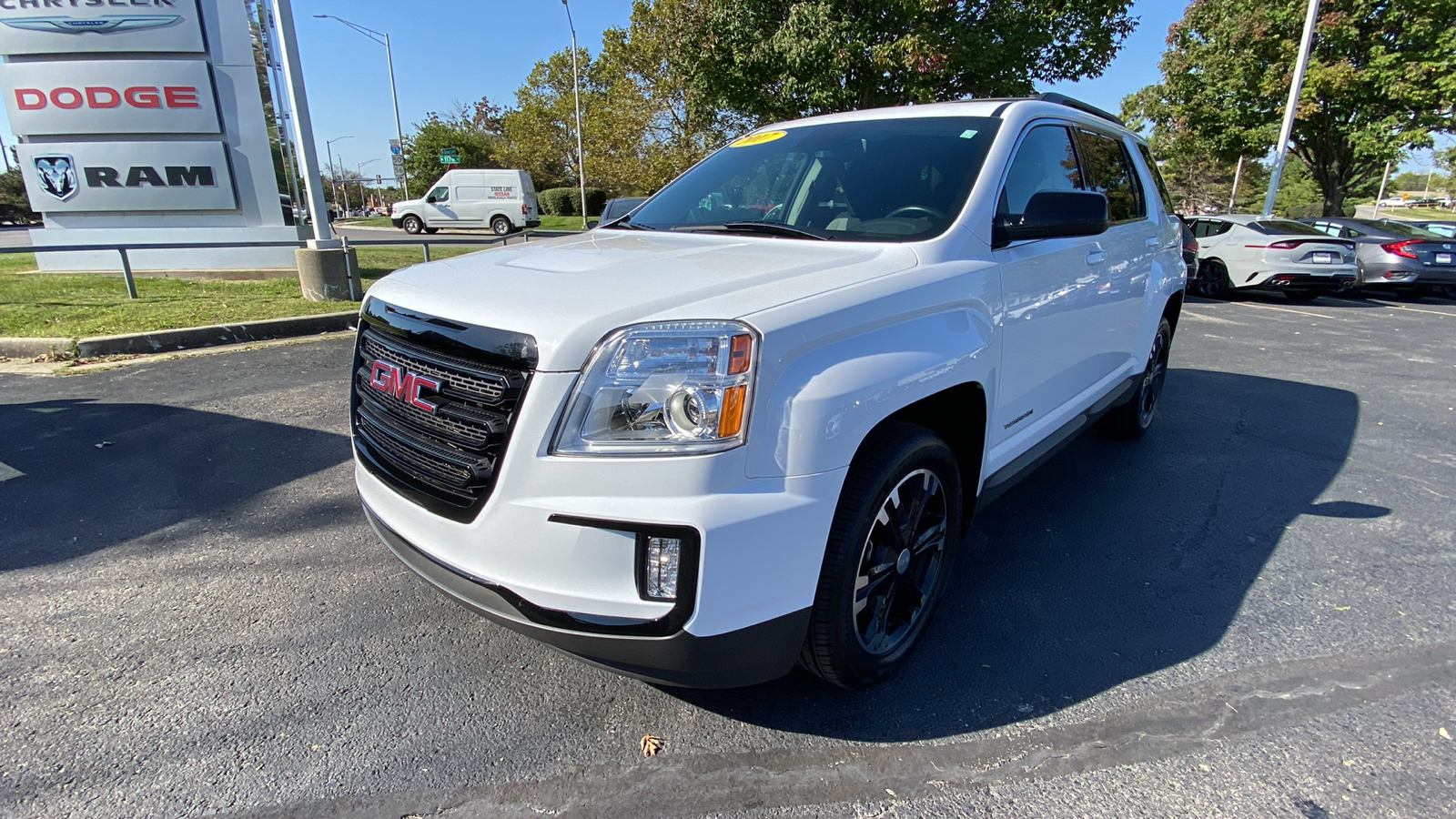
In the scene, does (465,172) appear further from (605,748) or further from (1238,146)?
(605,748)

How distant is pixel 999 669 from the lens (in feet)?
7.96

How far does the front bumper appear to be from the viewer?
176 cm

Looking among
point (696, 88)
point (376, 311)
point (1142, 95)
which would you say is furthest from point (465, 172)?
point (376, 311)

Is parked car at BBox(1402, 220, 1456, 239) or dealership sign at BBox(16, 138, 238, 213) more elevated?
dealership sign at BBox(16, 138, 238, 213)

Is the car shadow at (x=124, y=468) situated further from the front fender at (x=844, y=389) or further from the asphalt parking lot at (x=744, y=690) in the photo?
the front fender at (x=844, y=389)

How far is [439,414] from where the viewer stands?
1969 mm

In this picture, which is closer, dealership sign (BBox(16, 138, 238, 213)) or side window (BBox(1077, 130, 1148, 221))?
side window (BBox(1077, 130, 1148, 221))

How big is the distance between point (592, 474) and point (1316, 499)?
4110 millimetres

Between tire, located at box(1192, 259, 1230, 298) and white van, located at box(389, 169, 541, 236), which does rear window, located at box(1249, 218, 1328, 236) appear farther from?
white van, located at box(389, 169, 541, 236)

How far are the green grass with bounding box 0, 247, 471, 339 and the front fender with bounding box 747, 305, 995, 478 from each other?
7.59 meters

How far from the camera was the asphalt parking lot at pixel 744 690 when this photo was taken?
1.93m

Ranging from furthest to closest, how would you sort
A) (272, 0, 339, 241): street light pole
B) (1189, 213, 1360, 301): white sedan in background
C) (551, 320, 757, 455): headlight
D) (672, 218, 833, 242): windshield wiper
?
(1189, 213, 1360, 301): white sedan in background
(272, 0, 339, 241): street light pole
(672, 218, 833, 242): windshield wiper
(551, 320, 757, 455): headlight

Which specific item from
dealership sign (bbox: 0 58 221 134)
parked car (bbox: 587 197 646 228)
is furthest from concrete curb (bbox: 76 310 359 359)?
dealership sign (bbox: 0 58 221 134)

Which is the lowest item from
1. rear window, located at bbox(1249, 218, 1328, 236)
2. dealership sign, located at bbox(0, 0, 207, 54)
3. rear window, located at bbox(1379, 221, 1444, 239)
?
rear window, located at bbox(1379, 221, 1444, 239)
